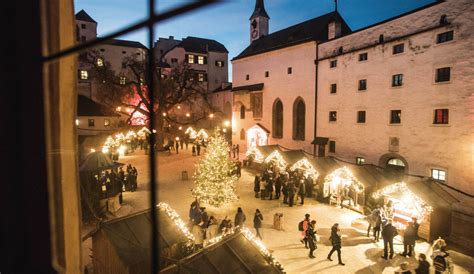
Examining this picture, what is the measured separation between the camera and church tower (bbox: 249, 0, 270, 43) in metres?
43.1

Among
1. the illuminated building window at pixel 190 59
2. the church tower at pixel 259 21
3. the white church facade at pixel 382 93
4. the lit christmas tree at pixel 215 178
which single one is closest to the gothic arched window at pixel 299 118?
the white church facade at pixel 382 93

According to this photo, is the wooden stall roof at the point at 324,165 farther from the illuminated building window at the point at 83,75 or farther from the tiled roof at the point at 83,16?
the tiled roof at the point at 83,16

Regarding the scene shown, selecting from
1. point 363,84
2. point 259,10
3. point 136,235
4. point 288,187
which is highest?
point 259,10

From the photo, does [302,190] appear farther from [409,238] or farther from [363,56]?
[363,56]

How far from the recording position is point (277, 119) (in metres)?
31.9

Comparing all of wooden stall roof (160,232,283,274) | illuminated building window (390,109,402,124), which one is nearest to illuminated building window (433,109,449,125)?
illuminated building window (390,109,402,124)

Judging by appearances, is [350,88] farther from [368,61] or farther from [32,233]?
[32,233]

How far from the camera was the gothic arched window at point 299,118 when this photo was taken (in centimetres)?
2878

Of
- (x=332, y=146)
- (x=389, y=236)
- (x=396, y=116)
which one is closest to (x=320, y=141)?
(x=332, y=146)

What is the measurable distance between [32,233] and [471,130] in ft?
64.5

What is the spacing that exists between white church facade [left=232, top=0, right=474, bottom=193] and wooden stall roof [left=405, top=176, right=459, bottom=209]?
323 centimetres

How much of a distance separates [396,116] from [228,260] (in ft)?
58.4

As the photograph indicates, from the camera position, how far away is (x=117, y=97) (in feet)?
116

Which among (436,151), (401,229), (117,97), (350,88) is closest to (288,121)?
(350,88)
